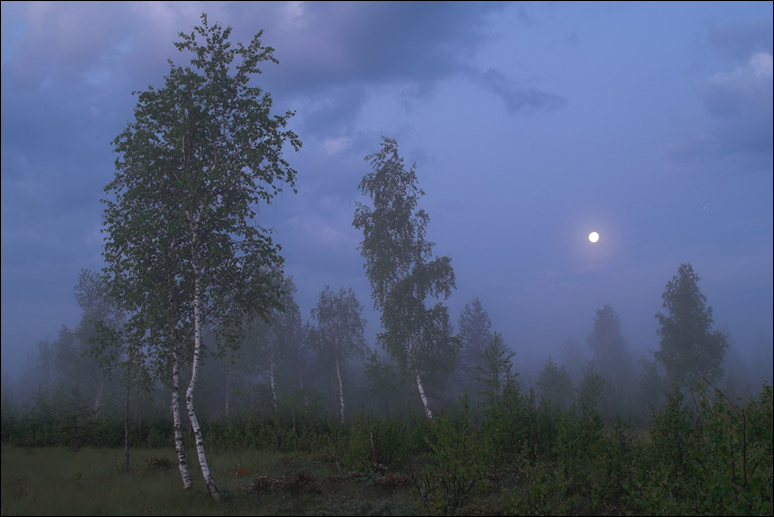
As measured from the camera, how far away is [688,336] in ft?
147

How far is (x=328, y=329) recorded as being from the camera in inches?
2053

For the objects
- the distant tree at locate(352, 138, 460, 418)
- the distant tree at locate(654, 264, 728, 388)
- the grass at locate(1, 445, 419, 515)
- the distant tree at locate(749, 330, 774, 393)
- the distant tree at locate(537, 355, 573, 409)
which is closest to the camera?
the grass at locate(1, 445, 419, 515)

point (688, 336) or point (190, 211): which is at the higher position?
point (190, 211)

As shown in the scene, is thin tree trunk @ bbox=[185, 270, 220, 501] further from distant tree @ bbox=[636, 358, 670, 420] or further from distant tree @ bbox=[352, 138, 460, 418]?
distant tree @ bbox=[636, 358, 670, 420]

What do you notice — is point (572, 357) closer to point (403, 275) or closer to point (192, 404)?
point (403, 275)

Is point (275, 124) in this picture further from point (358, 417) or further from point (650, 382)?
point (650, 382)

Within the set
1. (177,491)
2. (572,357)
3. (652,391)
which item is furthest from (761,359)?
(177,491)

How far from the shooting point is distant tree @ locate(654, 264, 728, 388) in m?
44.1

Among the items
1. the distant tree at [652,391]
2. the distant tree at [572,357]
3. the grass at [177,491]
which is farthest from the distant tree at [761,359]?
the grass at [177,491]

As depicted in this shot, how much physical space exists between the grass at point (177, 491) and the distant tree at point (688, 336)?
4293 centimetres

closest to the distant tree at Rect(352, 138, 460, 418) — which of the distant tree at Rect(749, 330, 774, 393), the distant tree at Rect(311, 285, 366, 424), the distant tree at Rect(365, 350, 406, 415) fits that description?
the distant tree at Rect(365, 350, 406, 415)

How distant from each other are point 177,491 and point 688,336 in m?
48.7

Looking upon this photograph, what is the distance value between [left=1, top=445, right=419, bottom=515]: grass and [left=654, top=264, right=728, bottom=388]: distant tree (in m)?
42.9

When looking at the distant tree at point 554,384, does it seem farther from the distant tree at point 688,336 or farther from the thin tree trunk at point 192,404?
the thin tree trunk at point 192,404
